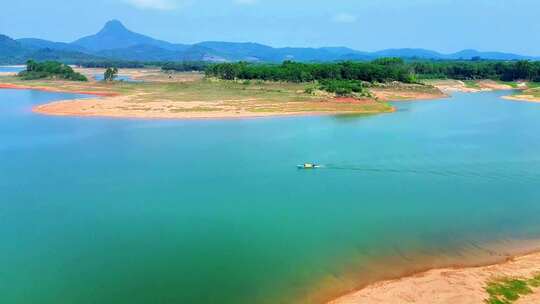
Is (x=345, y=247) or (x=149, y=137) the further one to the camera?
(x=149, y=137)

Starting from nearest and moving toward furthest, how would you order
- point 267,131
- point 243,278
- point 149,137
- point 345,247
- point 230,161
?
point 243,278, point 345,247, point 230,161, point 149,137, point 267,131

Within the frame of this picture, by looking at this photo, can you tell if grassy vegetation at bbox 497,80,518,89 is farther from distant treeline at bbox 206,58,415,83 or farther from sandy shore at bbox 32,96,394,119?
sandy shore at bbox 32,96,394,119

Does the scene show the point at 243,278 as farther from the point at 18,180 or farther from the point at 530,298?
the point at 18,180

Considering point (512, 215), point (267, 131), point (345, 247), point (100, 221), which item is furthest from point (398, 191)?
point (267, 131)

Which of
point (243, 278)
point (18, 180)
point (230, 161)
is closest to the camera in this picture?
point (243, 278)

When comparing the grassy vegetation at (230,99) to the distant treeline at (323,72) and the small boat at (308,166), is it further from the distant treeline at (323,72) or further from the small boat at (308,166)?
the small boat at (308,166)

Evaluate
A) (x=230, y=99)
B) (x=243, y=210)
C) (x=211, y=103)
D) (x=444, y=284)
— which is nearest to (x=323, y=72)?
(x=230, y=99)

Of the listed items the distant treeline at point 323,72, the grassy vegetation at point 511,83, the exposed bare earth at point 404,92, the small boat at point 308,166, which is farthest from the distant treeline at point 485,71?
the small boat at point 308,166
